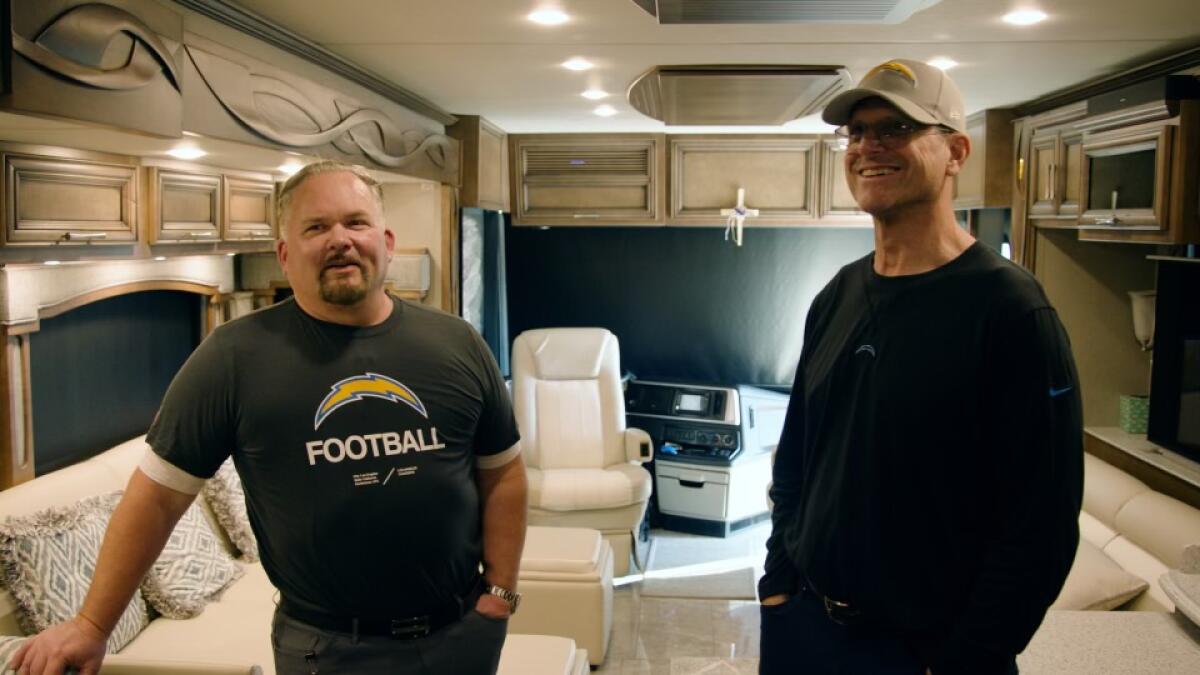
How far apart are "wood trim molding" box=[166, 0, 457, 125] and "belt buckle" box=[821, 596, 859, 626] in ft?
5.56

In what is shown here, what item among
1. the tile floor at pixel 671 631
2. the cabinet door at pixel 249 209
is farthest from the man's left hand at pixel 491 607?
the cabinet door at pixel 249 209

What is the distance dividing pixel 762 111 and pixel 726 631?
6.96 ft

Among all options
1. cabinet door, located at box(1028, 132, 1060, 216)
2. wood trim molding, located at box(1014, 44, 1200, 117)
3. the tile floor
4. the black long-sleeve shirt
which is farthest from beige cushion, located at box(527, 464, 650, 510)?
the black long-sleeve shirt

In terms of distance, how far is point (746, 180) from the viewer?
16.6ft

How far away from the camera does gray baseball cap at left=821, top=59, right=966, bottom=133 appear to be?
1.39 metres

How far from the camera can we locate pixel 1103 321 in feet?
13.5

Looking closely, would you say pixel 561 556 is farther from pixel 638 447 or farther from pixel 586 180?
pixel 586 180

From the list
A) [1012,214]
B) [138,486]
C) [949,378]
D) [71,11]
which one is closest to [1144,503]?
[1012,214]

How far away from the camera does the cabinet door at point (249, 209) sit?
3.44 metres

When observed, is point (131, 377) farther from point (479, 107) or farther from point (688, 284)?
point (688, 284)

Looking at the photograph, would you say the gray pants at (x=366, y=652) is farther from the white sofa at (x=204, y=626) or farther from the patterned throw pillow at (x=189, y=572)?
the patterned throw pillow at (x=189, y=572)

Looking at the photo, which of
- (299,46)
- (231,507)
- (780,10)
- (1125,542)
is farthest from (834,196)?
(231,507)

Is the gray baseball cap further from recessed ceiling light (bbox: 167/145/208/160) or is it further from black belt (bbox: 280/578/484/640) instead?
recessed ceiling light (bbox: 167/145/208/160)

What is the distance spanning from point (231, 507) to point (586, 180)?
8.48 feet
